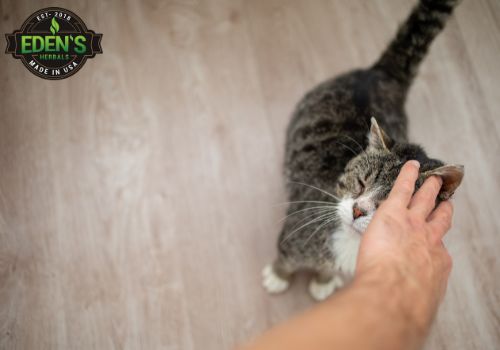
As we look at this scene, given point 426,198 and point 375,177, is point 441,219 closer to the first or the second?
point 426,198

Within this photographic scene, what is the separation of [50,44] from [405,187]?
5.63ft

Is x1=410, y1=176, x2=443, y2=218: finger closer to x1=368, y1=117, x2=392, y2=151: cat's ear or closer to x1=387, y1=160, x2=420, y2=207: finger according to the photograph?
x1=387, y1=160, x2=420, y2=207: finger

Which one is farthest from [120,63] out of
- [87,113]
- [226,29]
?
[226,29]

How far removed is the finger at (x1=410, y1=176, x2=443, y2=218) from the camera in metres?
0.88

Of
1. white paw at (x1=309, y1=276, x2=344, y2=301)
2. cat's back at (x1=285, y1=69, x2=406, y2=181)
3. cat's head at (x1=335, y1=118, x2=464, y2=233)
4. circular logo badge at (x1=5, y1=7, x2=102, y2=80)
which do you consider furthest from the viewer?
circular logo badge at (x1=5, y1=7, x2=102, y2=80)

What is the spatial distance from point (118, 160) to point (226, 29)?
2.95ft

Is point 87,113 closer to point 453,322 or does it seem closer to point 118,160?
point 118,160

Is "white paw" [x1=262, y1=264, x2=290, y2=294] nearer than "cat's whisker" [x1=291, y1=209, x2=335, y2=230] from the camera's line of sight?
No

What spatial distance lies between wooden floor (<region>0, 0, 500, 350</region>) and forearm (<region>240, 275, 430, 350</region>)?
84 centimetres

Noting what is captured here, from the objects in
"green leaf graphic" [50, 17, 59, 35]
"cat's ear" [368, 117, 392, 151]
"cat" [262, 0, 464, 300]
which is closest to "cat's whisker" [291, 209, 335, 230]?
"cat" [262, 0, 464, 300]

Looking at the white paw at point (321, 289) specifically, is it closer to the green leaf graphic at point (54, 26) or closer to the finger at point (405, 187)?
the finger at point (405, 187)

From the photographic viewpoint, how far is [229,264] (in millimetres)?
1577

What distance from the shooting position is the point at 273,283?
1.51 metres

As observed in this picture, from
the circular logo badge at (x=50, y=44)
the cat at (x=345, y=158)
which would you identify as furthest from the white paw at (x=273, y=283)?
the circular logo badge at (x=50, y=44)
